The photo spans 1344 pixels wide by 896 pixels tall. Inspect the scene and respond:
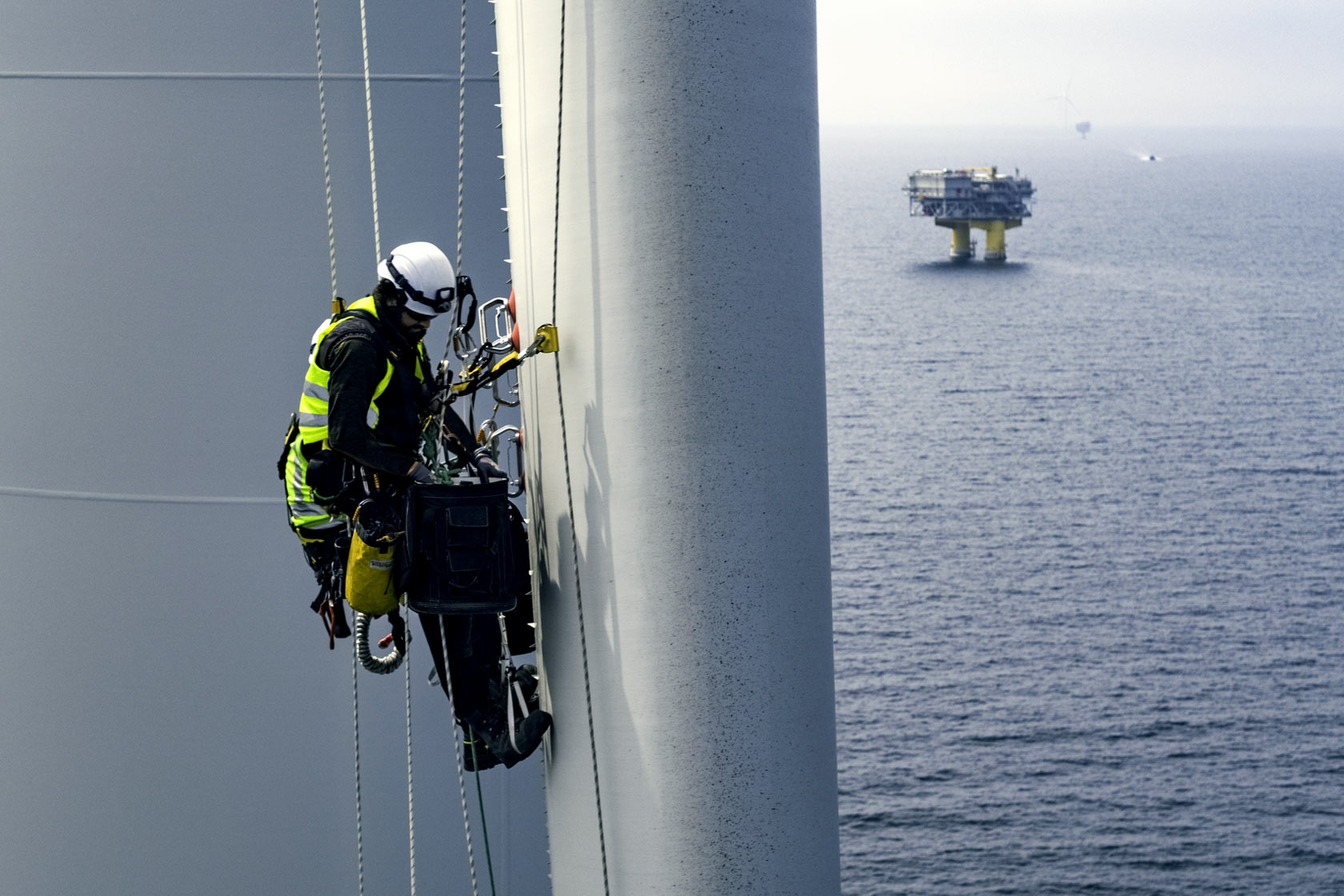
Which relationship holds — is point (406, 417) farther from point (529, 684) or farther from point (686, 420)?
point (686, 420)

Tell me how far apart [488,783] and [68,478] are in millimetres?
2355

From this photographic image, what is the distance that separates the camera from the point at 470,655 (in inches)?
157

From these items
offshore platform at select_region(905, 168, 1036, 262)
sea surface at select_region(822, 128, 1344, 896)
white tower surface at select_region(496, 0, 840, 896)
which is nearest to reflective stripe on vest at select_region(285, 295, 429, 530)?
white tower surface at select_region(496, 0, 840, 896)

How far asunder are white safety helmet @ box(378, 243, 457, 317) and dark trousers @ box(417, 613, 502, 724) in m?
0.83

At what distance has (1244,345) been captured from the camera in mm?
81875

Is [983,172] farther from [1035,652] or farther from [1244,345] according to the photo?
[1035,652]

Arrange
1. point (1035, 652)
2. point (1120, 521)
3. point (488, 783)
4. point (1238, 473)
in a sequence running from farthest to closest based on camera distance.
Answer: point (1238, 473)
point (1120, 521)
point (1035, 652)
point (488, 783)

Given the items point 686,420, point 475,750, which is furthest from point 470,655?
point 686,420

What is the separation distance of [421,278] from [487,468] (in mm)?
554

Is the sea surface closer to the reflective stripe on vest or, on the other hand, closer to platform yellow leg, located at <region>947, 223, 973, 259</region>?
platform yellow leg, located at <region>947, 223, 973, 259</region>

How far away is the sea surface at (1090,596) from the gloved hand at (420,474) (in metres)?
33.3

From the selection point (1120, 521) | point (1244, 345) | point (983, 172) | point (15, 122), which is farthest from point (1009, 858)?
point (983, 172)

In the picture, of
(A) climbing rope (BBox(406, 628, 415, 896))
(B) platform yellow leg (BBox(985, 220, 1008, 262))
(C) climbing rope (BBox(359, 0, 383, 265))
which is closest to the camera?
(C) climbing rope (BBox(359, 0, 383, 265))

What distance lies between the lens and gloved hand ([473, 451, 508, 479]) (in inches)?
154
